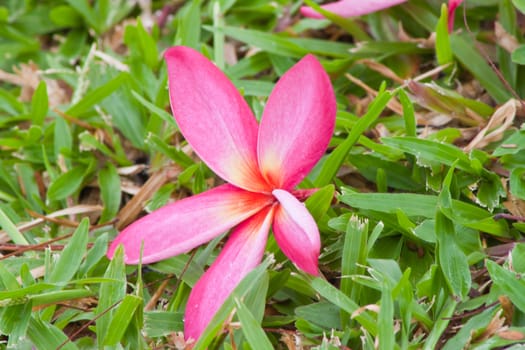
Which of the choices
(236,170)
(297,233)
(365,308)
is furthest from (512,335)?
(236,170)

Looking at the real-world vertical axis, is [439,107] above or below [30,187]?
above

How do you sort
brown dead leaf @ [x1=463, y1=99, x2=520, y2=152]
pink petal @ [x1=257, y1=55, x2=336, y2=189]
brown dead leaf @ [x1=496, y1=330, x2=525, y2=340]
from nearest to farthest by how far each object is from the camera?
brown dead leaf @ [x1=496, y1=330, x2=525, y2=340] → pink petal @ [x1=257, y1=55, x2=336, y2=189] → brown dead leaf @ [x1=463, y1=99, x2=520, y2=152]

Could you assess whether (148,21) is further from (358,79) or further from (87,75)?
(358,79)

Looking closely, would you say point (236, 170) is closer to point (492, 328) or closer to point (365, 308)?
point (365, 308)

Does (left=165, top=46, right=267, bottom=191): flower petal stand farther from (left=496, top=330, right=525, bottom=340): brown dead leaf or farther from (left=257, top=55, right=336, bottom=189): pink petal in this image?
(left=496, top=330, right=525, bottom=340): brown dead leaf

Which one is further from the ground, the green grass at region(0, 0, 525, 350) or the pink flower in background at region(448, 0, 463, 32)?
the pink flower in background at region(448, 0, 463, 32)

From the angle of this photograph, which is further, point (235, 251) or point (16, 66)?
point (16, 66)

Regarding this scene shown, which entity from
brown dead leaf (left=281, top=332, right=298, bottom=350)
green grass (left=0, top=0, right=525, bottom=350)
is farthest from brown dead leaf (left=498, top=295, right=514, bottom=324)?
brown dead leaf (left=281, top=332, right=298, bottom=350)

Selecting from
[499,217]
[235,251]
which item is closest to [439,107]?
[499,217]
